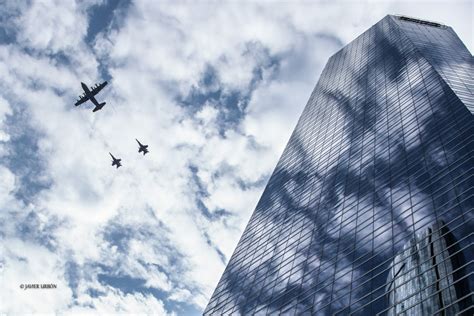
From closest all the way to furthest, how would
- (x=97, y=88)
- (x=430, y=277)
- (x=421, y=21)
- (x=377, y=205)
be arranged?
(x=430, y=277)
(x=377, y=205)
(x=97, y=88)
(x=421, y=21)

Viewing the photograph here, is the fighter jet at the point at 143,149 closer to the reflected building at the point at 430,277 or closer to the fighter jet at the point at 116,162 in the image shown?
the fighter jet at the point at 116,162

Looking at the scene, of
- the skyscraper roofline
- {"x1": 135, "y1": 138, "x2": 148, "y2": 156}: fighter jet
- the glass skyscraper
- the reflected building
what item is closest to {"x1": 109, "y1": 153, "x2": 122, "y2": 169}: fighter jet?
{"x1": 135, "y1": 138, "x2": 148, "y2": 156}: fighter jet

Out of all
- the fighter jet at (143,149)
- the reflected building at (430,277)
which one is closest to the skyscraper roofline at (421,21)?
the fighter jet at (143,149)

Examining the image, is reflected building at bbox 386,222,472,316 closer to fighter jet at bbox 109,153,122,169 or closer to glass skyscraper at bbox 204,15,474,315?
glass skyscraper at bbox 204,15,474,315

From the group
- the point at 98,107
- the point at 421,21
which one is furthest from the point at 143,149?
the point at 421,21

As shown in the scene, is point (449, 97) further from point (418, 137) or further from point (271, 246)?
point (271, 246)

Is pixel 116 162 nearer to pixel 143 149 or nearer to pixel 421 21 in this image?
pixel 143 149

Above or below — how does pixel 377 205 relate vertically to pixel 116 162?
below

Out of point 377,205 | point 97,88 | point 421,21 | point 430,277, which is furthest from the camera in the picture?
point 421,21

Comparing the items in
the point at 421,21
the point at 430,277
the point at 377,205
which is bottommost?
the point at 430,277
